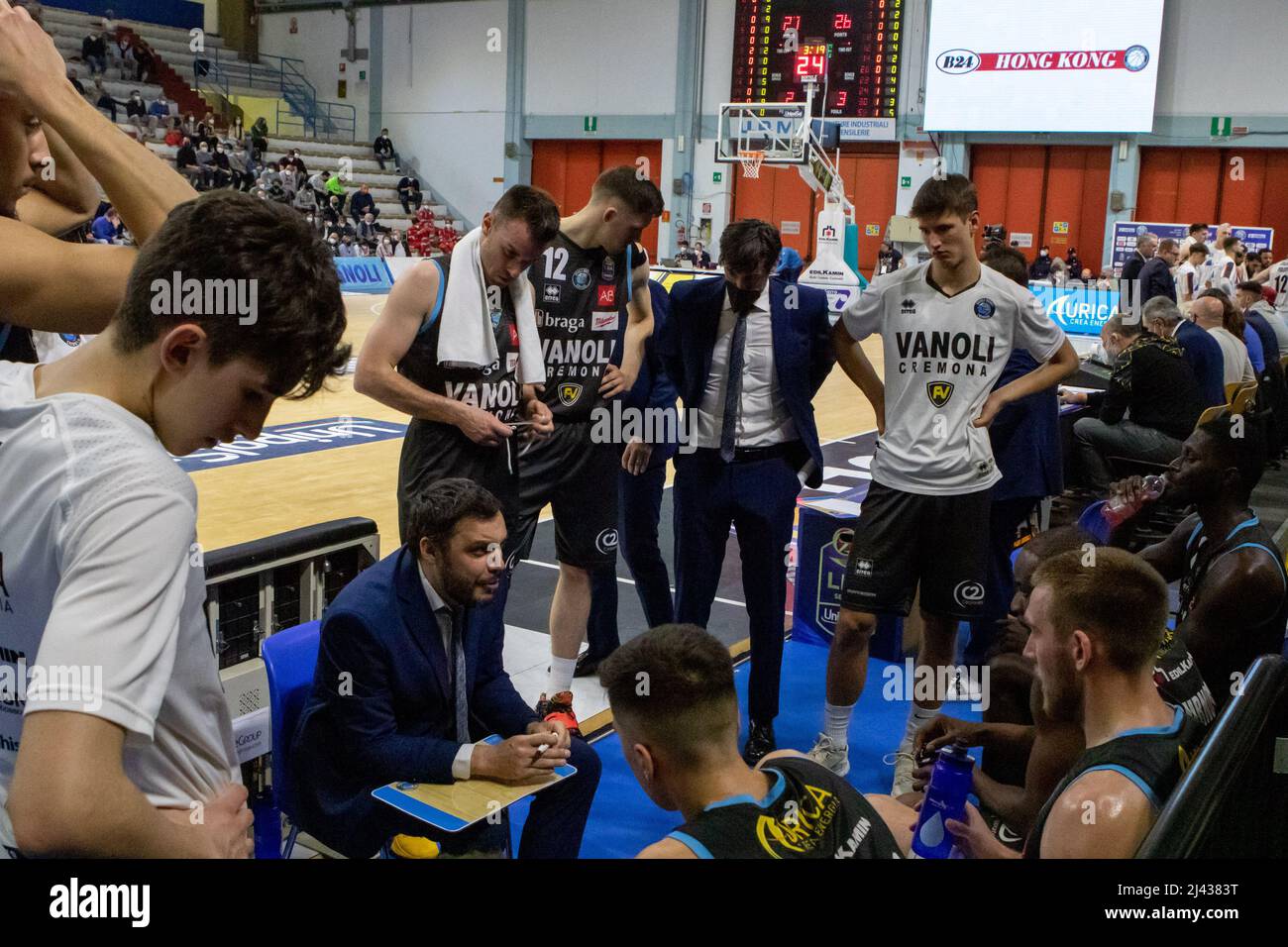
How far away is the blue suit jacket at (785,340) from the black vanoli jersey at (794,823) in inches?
103

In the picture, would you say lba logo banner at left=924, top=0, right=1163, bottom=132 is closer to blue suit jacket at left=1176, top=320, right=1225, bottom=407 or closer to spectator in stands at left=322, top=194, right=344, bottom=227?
spectator in stands at left=322, top=194, right=344, bottom=227

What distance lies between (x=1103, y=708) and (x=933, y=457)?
1888 mm

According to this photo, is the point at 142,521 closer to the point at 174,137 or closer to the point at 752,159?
the point at 752,159

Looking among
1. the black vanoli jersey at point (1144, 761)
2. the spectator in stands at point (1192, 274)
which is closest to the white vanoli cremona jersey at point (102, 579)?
the black vanoli jersey at point (1144, 761)

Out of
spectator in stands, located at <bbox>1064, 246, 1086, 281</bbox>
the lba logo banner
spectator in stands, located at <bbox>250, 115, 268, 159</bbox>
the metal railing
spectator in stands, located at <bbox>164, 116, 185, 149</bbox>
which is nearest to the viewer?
the lba logo banner

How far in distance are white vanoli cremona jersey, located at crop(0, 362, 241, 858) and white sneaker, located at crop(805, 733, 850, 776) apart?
3.29m

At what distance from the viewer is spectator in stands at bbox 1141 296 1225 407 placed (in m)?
7.32

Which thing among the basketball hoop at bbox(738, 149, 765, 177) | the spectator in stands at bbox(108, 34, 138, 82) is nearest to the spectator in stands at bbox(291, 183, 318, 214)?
the spectator in stands at bbox(108, 34, 138, 82)

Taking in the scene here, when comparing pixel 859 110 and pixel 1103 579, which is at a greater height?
pixel 859 110

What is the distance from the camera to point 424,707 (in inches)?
121

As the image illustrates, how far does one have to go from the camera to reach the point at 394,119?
31.7 metres

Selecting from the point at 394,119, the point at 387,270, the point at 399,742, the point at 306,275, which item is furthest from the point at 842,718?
the point at 394,119
